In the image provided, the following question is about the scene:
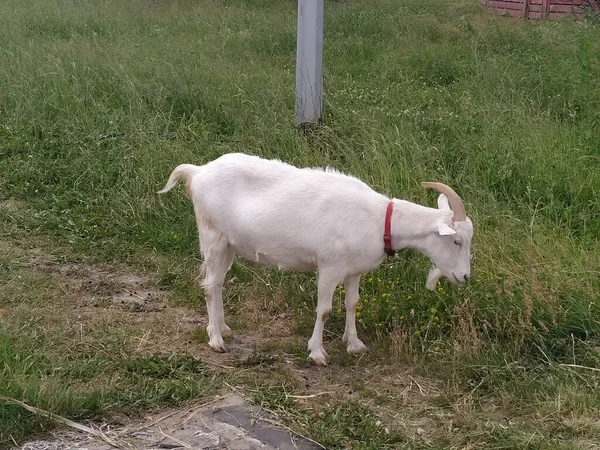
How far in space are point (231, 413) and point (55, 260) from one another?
2741 millimetres

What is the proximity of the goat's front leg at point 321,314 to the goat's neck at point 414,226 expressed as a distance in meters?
0.46

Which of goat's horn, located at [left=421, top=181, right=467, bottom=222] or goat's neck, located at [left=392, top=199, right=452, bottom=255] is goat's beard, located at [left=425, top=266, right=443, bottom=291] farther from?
goat's horn, located at [left=421, top=181, right=467, bottom=222]

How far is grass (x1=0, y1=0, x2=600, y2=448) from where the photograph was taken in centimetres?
410

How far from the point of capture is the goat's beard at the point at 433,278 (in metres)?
4.63

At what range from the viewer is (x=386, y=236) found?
4.44m

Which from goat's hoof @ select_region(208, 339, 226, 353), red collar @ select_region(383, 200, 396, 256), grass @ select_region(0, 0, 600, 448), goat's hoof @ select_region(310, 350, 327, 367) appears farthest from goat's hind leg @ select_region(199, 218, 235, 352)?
red collar @ select_region(383, 200, 396, 256)

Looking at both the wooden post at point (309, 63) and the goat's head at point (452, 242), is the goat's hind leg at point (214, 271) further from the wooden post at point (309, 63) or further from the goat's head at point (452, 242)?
the wooden post at point (309, 63)

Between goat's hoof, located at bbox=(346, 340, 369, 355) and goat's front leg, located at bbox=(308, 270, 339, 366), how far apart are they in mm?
187

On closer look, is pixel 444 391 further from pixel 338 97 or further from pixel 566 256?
pixel 338 97

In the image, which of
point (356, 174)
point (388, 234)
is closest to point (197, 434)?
point (388, 234)

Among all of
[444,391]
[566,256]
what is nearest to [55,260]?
[444,391]

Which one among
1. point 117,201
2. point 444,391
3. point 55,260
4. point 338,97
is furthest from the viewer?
point 338,97

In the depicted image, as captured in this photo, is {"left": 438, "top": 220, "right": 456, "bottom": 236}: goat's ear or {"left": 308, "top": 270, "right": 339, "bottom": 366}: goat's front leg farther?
{"left": 308, "top": 270, "right": 339, "bottom": 366}: goat's front leg

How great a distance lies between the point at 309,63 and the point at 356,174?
1.82 m
